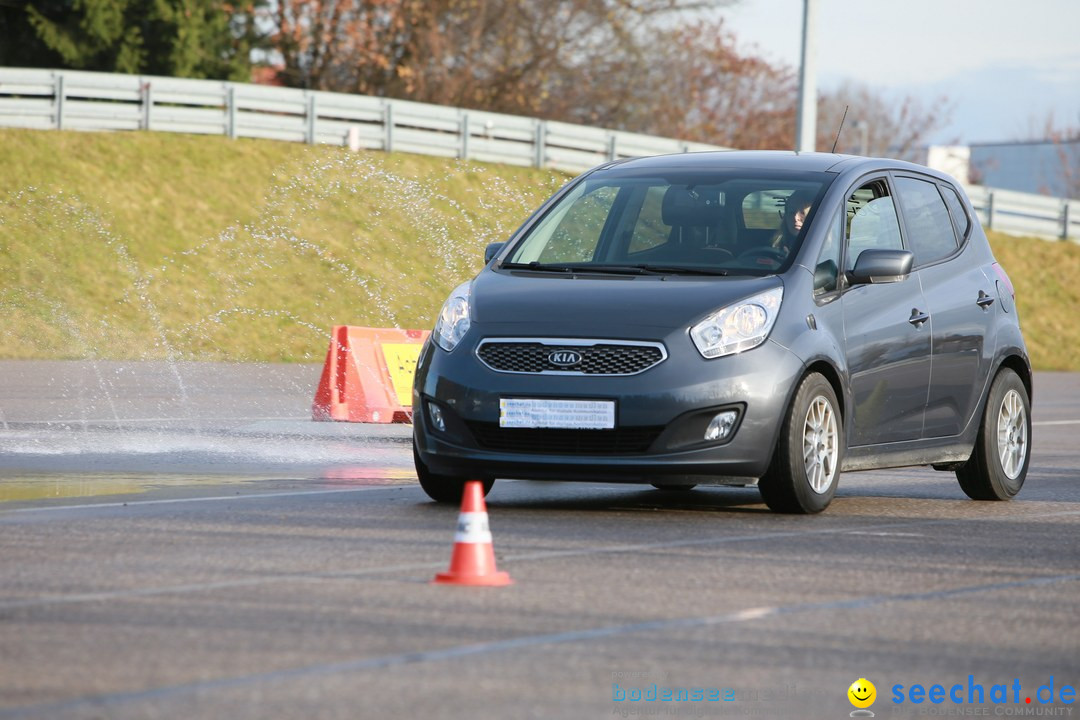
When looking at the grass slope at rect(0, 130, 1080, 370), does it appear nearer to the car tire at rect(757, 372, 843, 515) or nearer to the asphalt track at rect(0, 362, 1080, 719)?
the asphalt track at rect(0, 362, 1080, 719)

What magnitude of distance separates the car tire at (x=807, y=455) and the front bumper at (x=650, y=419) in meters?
0.08

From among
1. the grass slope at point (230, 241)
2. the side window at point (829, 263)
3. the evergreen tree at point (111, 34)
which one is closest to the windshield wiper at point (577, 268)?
the side window at point (829, 263)

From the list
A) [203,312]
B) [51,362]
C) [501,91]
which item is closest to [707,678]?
[51,362]

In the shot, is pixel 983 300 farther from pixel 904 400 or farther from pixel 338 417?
pixel 338 417

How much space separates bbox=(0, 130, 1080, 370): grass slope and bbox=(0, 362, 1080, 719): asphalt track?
54.6 feet

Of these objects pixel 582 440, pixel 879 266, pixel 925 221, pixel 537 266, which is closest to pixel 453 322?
pixel 537 266

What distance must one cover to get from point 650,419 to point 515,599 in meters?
2.55

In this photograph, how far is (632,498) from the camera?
10.8 m

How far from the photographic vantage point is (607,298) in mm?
9578

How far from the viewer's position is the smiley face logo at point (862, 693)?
5203mm

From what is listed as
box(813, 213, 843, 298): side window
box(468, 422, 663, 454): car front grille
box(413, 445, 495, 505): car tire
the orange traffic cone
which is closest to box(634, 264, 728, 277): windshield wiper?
box(813, 213, 843, 298): side window

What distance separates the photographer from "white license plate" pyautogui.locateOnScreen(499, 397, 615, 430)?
9195 mm

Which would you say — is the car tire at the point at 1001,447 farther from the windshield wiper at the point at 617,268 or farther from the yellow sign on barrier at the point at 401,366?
the yellow sign on barrier at the point at 401,366

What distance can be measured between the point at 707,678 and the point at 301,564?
257cm
